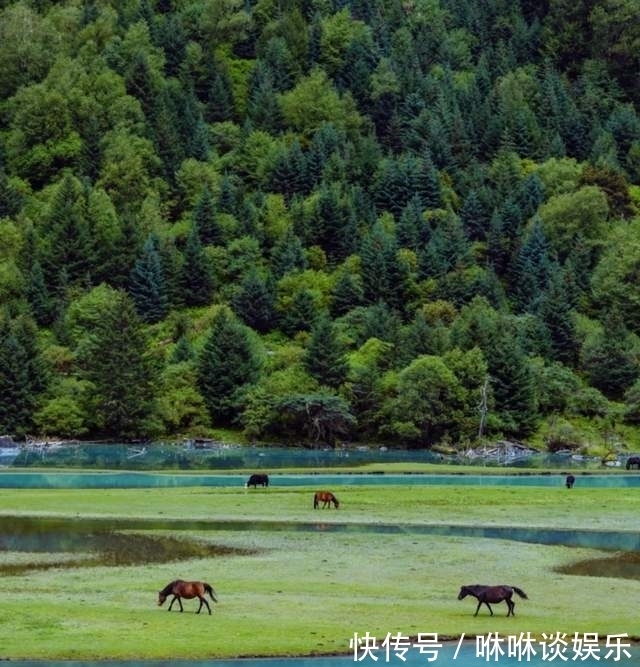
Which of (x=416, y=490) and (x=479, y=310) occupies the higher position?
(x=479, y=310)

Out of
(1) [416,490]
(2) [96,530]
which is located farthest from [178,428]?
(2) [96,530]

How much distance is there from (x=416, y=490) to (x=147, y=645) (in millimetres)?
45219

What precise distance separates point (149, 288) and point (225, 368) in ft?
135

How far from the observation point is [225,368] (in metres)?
143

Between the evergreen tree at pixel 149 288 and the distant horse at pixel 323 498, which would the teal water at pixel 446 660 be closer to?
the distant horse at pixel 323 498

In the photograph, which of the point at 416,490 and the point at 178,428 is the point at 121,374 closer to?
the point at 178,428

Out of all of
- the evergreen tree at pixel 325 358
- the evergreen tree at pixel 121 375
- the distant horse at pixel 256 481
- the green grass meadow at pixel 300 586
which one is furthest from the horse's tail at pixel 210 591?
the evergreen tree at pixel 325 358

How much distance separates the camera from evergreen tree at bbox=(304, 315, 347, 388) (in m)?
144

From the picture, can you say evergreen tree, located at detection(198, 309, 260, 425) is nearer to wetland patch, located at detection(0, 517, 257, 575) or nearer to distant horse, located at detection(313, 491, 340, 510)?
distant horse, located at detection(313, 491, 340, 510)

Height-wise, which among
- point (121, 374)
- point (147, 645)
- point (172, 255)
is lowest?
point (147, 645)

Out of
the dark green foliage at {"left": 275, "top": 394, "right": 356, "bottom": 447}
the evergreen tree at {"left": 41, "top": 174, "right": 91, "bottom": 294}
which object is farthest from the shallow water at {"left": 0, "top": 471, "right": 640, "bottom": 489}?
the evergreen tree at {"left": 41, "top": 174, "right": 91, "bottom": 294}

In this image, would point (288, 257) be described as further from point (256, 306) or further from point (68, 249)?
point (68, 249)

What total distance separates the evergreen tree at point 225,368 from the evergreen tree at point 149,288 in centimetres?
3205

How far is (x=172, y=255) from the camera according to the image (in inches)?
7451
